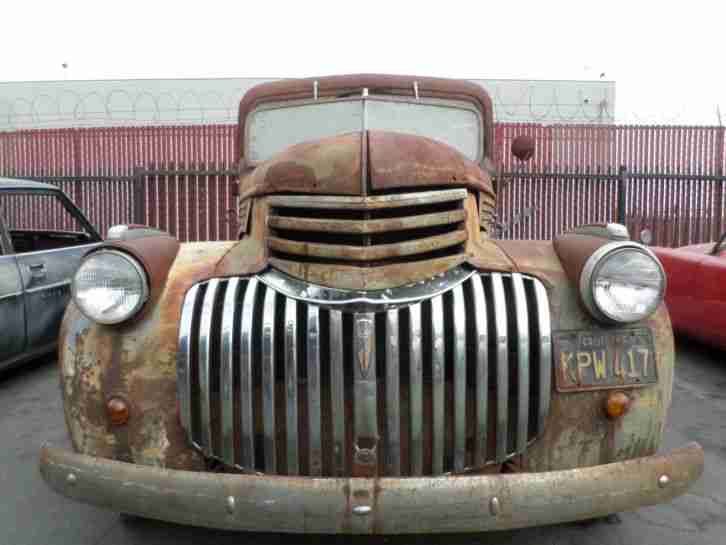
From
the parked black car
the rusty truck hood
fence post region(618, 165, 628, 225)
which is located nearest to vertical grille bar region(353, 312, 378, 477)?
the rusty truck hood

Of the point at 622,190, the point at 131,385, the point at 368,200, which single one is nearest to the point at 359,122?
the point at 368,200

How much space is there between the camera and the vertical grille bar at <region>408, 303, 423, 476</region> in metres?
2.03

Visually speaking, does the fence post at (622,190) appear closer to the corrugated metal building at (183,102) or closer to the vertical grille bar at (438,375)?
the corrugated metal building at (183,102)

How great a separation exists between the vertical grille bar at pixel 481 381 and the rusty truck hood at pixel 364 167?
0.50 metres

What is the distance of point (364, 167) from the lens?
217 centimetres

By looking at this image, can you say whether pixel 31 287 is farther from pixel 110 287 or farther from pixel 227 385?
pixel 227 385

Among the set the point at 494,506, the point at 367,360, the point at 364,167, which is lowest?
the point at 494,506

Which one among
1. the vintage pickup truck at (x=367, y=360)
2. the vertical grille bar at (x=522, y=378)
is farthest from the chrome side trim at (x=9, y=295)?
the vertical grille bar at (x=522, y=378)

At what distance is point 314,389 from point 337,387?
73mm

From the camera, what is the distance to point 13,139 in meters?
12.5

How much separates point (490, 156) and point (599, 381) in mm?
1952

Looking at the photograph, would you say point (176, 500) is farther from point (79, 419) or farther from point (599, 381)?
point (599, 381)

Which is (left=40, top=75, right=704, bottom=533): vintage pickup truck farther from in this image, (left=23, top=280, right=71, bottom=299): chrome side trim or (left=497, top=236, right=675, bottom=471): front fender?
(left=23, top=280, right=71, bottom=299): chrome side trim

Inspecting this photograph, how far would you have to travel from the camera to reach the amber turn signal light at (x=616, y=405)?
2.14 metres
